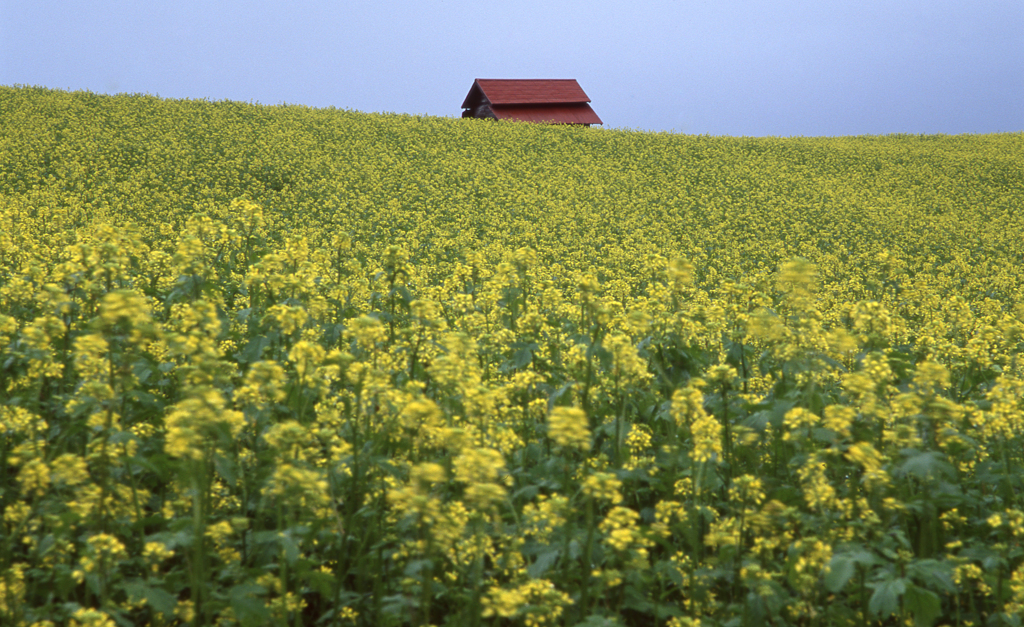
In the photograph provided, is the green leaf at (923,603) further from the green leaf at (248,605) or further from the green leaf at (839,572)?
the green leaf at (248,605)

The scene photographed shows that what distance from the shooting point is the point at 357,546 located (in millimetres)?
3609

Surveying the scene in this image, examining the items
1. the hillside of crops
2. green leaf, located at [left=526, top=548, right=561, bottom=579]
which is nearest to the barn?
the hillside of crops

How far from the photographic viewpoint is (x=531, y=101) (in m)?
46.0

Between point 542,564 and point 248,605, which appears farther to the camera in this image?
point 542,564

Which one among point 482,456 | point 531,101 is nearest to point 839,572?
point 482,456

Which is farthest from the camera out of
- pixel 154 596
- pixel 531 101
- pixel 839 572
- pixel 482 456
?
pixel 531 101

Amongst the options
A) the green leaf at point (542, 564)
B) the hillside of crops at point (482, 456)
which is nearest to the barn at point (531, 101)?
the hillside of crops at point (482, 456)

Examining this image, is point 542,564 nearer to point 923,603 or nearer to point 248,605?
point 248,605

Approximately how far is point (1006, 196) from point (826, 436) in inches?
1163

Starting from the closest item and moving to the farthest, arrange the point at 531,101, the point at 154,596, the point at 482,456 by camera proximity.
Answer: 1. the point at 482,456
2. the point at 154,596
3. the point at 531,101

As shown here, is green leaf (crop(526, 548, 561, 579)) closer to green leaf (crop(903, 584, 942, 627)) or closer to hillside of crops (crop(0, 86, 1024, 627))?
hillside of crops (crop(0, 86, 1024, 627))

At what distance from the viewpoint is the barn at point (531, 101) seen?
4534 cm

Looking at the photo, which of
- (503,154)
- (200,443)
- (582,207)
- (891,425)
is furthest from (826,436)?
(503,154)

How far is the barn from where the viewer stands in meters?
45.3
